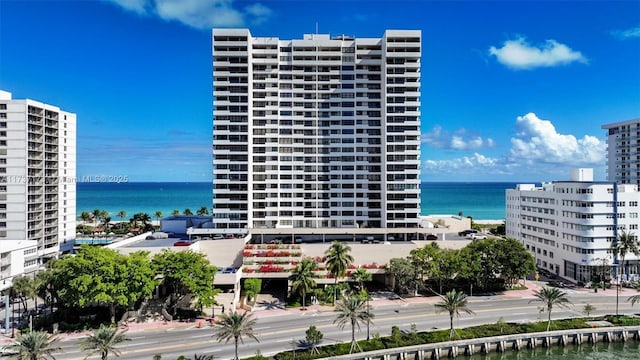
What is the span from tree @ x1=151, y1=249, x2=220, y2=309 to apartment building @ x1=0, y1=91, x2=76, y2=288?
38040 millimetres

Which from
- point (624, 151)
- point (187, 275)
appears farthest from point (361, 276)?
point (624, 151)

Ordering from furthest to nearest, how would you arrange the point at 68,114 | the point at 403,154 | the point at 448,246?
1. the point at 68,114
2. the point at 403,154
3. the point at 448,246

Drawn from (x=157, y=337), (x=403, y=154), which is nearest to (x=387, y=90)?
(x=403, y=154)

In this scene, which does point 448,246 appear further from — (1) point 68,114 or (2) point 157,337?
(1) point 68,114

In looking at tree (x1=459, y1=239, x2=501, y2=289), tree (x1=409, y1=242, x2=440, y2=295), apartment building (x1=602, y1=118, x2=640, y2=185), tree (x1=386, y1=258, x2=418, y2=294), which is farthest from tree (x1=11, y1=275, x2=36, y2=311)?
apartment building (x1=602, y1=118, x2=640, y2=185)

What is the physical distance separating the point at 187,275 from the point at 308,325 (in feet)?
64.1

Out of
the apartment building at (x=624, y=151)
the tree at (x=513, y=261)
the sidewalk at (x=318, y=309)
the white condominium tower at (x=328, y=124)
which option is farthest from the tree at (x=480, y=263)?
the apartment building at (x=624, y=151)

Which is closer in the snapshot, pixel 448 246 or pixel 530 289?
pixel 530 289

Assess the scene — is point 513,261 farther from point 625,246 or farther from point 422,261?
point 625,246

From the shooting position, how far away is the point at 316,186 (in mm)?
95625

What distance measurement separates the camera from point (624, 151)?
135250mm

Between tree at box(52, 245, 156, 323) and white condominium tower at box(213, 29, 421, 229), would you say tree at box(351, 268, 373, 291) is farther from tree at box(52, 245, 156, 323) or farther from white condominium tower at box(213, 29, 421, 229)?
tree at box(52, 245, 156, 323)

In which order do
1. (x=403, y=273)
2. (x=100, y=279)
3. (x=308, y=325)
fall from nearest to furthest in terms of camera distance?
1. (x=100, y=279)
2. (x=308, y=325)
3. (x=403, y=273)

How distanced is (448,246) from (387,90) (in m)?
38.2
